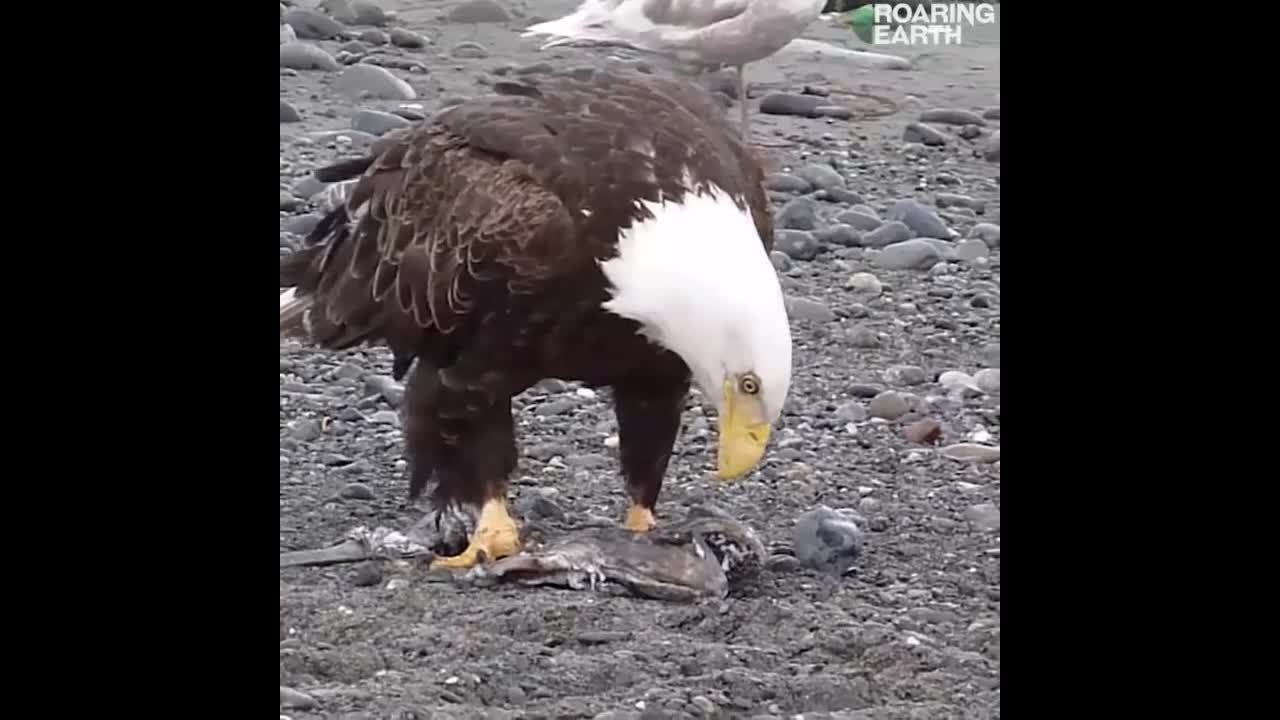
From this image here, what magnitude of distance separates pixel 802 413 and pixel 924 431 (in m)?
0.18

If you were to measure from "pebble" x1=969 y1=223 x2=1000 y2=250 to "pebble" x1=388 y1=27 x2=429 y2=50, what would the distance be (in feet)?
2.62

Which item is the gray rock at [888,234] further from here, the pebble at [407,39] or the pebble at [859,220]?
the pebble at [407,39]

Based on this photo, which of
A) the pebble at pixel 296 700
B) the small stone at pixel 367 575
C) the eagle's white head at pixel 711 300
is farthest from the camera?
the small stone at pixel 367 575

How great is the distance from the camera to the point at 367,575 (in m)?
2.43

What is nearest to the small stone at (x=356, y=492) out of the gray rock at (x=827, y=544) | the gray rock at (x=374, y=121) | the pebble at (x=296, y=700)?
the pebble at (x=296, y=700)

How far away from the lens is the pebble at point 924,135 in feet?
8.25

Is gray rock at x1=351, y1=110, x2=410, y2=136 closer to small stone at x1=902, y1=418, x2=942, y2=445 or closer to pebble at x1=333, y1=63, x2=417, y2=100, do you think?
pebble at x1=333, y1=63, x2=417, y2=100

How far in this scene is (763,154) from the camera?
8.13 feet

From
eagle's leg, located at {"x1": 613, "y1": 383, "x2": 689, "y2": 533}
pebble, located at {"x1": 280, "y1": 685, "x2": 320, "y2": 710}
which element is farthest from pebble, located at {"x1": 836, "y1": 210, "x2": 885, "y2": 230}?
pebble, located at {"x1": 280, "y1": 685, "x2": 320, "y2": 710}

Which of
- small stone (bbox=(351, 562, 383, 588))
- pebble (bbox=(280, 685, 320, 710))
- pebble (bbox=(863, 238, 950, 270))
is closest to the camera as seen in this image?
pebble (bbox=(280, 685, 320, 710))

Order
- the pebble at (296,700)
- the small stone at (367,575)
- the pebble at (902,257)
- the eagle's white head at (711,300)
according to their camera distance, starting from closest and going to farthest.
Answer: the eagle's white head at (711,300) < the pebble at (296,700) < the small stone at (367,575) < the pebble at (902,257)

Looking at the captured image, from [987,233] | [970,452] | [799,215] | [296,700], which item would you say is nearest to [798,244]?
[799,215]

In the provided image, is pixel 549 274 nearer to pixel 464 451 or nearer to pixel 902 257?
pixel 464 451

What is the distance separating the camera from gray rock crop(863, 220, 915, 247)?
2.53 metres
